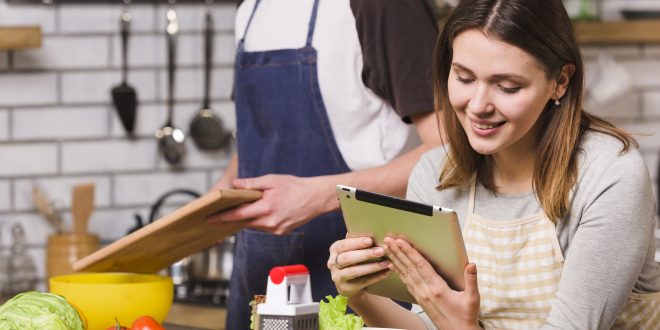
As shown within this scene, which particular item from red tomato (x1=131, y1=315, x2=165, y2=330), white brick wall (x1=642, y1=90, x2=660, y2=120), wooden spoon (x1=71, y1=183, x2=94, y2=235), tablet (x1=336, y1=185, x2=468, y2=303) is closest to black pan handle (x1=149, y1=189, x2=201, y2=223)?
wooden spoon (x1=71, y1=183, x2=94, y2=235)

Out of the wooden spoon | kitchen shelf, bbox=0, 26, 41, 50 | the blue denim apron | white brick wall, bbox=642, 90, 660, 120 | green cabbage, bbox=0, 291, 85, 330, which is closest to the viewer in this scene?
green cabbage, bbox=0, 291, 85, 330

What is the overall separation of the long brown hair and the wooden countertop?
990mm

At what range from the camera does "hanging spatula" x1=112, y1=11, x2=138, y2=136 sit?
3.42 meters

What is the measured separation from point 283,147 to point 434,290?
0.77m

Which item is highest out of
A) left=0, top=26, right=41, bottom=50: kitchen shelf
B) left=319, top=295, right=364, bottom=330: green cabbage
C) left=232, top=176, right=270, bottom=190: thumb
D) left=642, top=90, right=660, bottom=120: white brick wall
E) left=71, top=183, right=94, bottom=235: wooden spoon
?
left=0, top=26, right=41, bottom=50: kitchen shelf

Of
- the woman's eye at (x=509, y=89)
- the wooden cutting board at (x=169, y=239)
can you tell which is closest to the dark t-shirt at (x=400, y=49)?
the wooden cutting board at (x=169, y=239)

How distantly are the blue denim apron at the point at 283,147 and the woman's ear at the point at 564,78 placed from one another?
2.13 ft

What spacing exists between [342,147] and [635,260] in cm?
81

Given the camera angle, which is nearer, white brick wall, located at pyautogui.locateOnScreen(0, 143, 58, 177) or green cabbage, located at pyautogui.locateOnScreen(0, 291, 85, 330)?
green cabbage, located at pyautogui.locateOnScreen(0, 291, 85, 330)

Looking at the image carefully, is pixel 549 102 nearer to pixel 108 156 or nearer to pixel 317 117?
pixel 317 117

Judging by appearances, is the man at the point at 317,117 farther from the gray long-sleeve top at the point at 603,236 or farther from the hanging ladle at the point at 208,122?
the hanging ladle at the point at 208,122

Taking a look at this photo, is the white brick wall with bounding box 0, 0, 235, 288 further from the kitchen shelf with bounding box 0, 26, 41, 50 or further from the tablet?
the tablet

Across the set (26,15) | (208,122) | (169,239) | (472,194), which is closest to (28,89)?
(26,15)

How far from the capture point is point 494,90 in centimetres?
173
